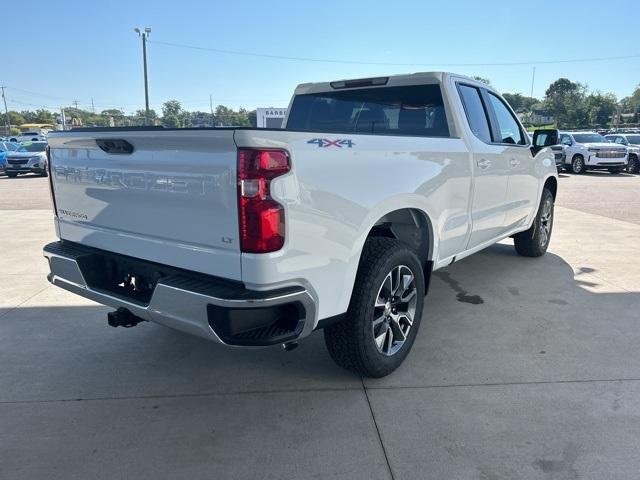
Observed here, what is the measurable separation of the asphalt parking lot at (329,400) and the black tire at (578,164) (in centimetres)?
1823

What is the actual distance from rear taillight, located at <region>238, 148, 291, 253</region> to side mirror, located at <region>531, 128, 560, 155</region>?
4059 mm

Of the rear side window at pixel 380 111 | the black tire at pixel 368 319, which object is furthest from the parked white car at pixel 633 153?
the black tire at pixel 368 319

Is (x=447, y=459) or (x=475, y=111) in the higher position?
(x=475, y=111)

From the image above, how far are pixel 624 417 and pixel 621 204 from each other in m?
10.4

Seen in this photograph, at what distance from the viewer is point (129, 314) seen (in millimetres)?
2914

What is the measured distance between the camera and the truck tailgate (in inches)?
90.6

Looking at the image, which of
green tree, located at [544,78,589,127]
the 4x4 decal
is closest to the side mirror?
the 4x4 decal

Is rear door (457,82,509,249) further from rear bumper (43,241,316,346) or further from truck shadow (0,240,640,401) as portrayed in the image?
rear bumper (43,241,316,346)

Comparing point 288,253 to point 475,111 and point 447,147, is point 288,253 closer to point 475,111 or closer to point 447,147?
point 447,147

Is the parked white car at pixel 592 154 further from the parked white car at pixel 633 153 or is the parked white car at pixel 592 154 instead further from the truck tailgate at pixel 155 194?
the truck tailgate at pixel 155 194

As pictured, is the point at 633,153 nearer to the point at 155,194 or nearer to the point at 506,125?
the point at 506,125

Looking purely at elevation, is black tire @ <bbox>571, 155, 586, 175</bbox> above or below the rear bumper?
below

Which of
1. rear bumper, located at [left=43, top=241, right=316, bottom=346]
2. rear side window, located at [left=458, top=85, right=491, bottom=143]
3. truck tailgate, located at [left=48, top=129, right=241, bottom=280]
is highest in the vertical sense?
rear side window, located at [left=458, top=85, right=491, bottom=143]

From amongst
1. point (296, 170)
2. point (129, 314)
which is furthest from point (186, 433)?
point (296, 170)
